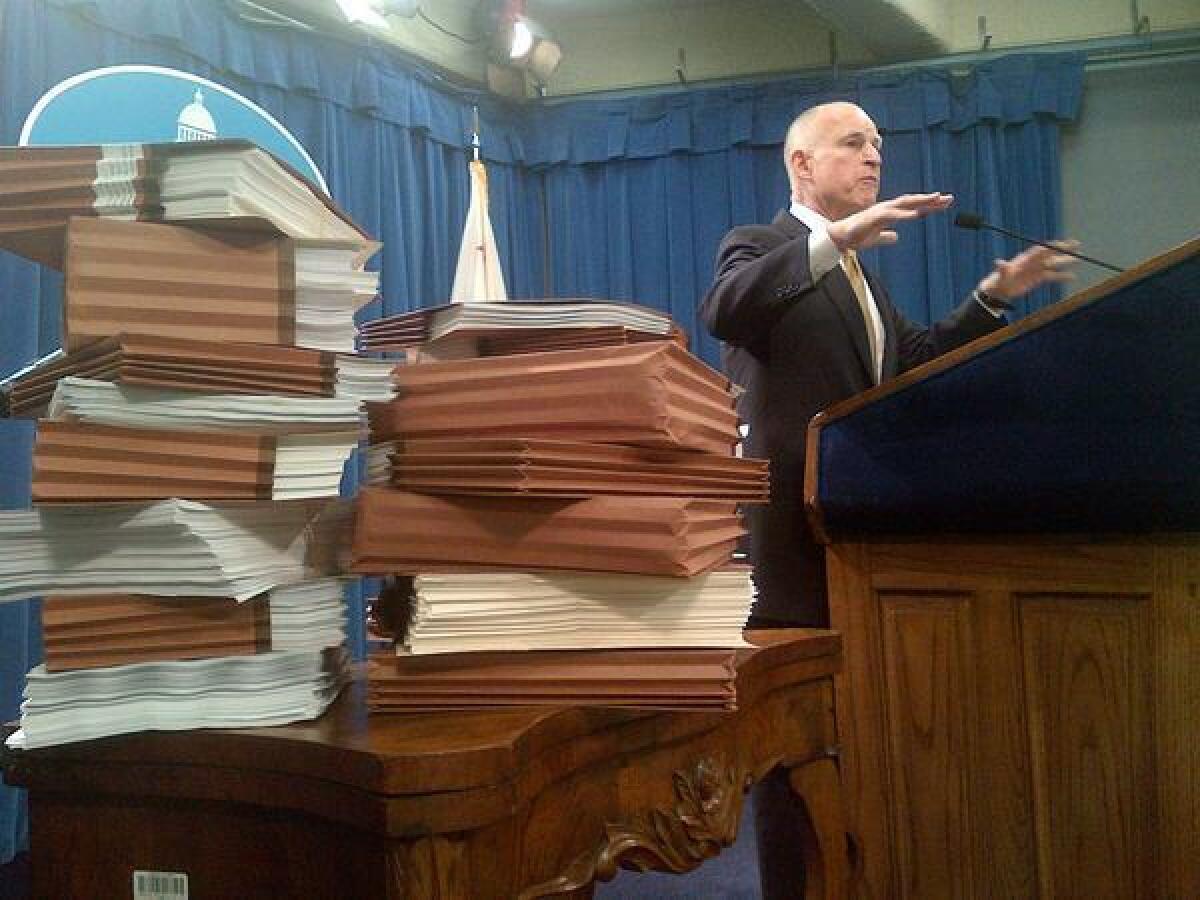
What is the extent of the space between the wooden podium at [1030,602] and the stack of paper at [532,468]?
488 millimetres

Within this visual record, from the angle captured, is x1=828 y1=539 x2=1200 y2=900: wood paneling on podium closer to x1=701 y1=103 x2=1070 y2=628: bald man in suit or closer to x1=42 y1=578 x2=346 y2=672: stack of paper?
x1=701 y1=103 x2=1070 y2=628: bald man in suit

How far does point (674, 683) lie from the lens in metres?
0.75

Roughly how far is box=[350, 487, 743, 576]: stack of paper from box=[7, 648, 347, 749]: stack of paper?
10 cm

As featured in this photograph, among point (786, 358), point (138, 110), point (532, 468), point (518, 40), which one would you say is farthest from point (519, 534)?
point (518, 40)

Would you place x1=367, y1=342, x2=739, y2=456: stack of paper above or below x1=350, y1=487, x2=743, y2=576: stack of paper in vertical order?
above

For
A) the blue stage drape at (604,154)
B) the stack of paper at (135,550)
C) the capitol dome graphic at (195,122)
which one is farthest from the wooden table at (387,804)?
the blue stage drape at (604,154)

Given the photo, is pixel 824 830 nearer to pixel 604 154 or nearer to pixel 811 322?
pixel 811 322

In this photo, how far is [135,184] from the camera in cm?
75

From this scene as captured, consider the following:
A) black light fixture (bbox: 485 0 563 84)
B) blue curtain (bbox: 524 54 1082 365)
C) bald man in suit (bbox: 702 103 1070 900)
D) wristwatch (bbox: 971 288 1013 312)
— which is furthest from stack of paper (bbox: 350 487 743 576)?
black light fixture (bbox: 485 0 563 84)

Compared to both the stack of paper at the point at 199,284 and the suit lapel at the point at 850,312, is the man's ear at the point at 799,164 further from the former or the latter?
the stack of paper at the point at 199,284

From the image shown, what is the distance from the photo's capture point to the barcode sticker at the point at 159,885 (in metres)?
0.70

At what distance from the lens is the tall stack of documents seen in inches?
27.9

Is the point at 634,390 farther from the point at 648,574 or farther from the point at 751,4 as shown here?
the point at 751,4

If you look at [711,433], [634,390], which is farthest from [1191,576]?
[634,390]
